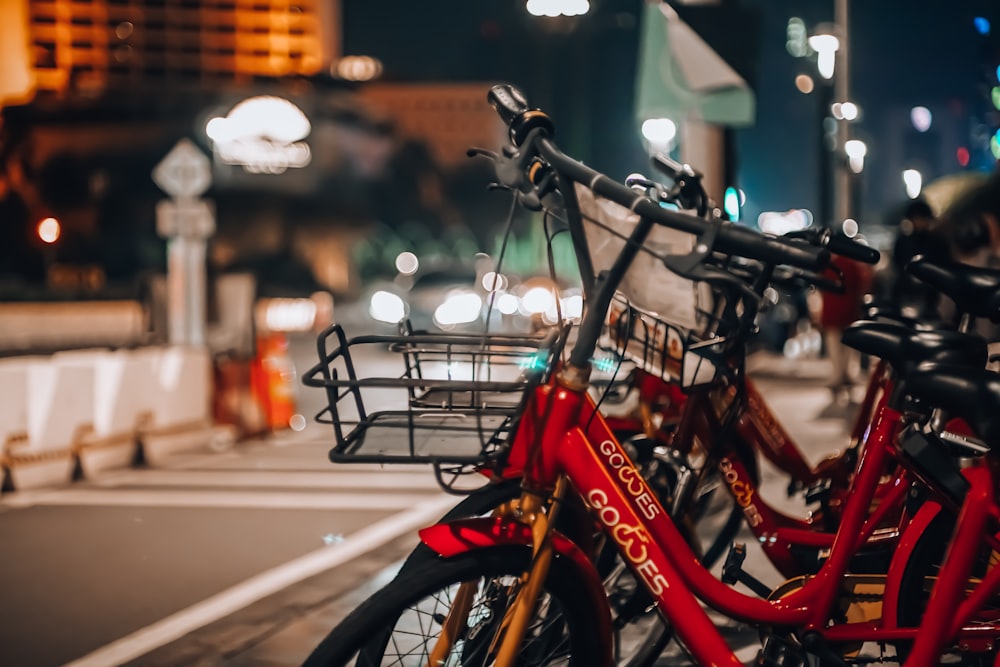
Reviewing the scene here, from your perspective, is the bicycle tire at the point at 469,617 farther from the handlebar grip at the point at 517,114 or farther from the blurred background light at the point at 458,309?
the blurred background light at the point at 458,309

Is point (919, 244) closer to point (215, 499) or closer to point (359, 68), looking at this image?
point (215, 499)

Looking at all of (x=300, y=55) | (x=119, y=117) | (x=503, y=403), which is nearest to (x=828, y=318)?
(x=503, y=403)

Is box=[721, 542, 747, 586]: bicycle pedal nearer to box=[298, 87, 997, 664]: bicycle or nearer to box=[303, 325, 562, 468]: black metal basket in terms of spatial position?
box=[298, 87, 997, 664]: bicycle

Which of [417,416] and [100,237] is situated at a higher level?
[417,416]

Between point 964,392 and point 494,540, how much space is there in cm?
117

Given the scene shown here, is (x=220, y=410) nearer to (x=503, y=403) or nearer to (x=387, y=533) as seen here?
(x=387, y=533)

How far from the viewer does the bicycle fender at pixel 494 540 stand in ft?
10.7

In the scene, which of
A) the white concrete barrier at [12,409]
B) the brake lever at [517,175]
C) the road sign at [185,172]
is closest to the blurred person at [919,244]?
the brake lever at [517,175]

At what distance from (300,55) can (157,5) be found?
15015 millimetres

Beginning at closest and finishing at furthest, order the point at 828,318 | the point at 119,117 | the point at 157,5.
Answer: the point at 828,318 → the point at 119,117 → the point at 157,5

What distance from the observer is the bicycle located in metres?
3.19

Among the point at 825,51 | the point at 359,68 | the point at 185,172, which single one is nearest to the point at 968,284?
the point at 185,172

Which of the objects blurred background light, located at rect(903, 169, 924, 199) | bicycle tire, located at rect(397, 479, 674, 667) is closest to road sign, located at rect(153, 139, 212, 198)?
bicycle tire, located at rect(397, 479, 674, 667)

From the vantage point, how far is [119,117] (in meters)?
86.0
